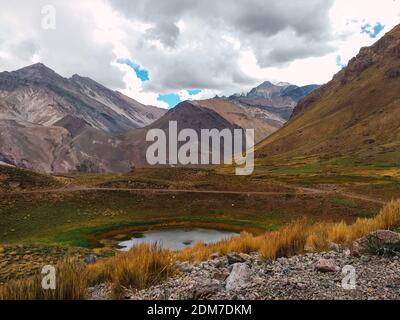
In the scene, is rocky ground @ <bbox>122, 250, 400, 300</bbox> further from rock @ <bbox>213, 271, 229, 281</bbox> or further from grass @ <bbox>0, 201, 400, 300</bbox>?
grass @ <bbox>0, 201, 400, 300</bbox>

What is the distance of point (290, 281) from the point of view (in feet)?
28.0

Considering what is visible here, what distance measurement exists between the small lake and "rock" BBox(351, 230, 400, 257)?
30.4 m

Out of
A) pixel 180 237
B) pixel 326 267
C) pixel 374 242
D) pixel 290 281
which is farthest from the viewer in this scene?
pixel 180 237

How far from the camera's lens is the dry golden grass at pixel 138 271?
8953 mm

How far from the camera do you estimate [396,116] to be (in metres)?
196

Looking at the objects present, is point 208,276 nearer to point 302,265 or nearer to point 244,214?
point 302,265

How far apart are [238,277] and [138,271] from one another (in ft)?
7.61

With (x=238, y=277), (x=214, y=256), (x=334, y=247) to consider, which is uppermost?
(x=334, y=247)

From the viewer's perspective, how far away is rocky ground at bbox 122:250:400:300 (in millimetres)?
7734

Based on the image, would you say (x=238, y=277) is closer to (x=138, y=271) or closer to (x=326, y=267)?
(x=326, y=267)

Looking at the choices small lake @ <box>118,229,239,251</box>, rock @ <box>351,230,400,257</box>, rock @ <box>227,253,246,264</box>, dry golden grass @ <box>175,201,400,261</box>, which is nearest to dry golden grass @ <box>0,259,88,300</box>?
rock @ <box>227,253,246,264</box>

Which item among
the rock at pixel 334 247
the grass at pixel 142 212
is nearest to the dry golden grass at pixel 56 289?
the rock at pixel 334 247

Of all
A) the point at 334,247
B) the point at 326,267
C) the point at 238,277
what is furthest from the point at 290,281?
the point at 334,247

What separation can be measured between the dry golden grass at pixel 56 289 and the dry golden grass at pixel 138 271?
0.97 meters
